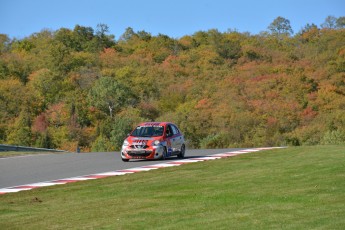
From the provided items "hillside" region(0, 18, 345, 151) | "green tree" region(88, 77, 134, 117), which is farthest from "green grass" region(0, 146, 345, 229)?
"green tree" region(88, 77, 134, 117)

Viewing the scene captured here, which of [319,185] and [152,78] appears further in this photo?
[152,78]

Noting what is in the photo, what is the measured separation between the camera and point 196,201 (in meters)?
13.2

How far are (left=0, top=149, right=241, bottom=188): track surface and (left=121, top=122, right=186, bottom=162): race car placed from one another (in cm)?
30

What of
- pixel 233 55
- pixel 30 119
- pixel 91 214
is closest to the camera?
pixel 91 214

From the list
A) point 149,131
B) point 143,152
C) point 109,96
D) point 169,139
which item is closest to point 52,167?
point 143,152

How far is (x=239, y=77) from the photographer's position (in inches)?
3942

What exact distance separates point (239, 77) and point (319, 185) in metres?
86.1

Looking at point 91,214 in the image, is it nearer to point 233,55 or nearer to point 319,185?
point 319,185

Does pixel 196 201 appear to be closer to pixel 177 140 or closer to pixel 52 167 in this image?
pixel 52 167

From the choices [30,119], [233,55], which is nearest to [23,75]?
[30,119]

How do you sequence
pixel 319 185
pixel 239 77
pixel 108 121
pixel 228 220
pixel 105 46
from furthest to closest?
pixel 105 46
pixel 239 77
pixel 108 121
pixel 319 185
pixel 228 220

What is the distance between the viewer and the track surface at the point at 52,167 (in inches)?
799

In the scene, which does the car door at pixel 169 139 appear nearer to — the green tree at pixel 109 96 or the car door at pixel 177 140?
the car door at pixel 177 140

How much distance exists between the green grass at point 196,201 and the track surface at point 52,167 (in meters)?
2.44
